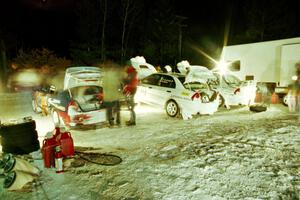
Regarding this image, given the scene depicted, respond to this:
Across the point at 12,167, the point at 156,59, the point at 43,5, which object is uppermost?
the point at 43,5

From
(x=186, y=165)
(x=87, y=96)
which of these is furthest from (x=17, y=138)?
(x=186, y=165)

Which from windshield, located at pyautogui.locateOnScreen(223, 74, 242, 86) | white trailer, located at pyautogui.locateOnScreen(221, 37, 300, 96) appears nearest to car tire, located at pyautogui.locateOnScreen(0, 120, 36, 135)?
windshield, located at pyautogui.locateOnScreen(223, 74, 242, 86)

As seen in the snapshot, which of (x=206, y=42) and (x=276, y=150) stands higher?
(x=206, y=42)

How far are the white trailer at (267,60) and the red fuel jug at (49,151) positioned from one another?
10.7 m

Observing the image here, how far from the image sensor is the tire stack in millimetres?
5457

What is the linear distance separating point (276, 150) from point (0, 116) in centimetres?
989

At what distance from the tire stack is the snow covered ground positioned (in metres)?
0.53

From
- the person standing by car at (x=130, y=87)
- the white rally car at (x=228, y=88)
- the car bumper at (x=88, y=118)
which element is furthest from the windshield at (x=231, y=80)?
the car bumper at (x=88, y=118)

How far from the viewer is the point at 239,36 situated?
33688 mm

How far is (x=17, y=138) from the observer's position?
550cm

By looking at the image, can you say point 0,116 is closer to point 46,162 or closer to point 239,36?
point 46,162

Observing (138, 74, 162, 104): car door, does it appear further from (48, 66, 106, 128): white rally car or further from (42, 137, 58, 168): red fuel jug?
(42, 137, 58, 168): red fuel jug

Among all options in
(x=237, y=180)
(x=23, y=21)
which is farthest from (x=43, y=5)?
(x=237, y=180)

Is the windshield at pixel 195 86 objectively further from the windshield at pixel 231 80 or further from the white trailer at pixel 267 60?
the white trailer at pixel 267 60
